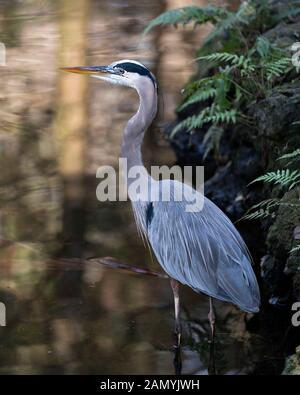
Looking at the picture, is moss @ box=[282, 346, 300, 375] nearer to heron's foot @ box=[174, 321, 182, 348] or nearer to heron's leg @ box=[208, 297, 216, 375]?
heron's leg @ box=[208, 297, 216, 375]

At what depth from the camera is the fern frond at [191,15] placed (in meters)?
7.29

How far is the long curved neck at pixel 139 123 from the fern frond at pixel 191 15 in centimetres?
213

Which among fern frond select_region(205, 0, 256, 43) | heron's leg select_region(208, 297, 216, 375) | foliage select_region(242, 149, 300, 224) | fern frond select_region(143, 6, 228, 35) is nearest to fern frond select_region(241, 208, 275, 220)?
foliage select_region(242, 149, 300, 224)

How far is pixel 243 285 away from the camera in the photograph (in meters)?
4.82

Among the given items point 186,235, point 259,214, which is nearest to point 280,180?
point 259,214

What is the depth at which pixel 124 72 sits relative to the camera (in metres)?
5.33

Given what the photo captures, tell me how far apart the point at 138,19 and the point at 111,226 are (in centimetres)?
639

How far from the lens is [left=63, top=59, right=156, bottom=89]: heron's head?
17.2 feet

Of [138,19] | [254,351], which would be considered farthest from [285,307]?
[138,19]

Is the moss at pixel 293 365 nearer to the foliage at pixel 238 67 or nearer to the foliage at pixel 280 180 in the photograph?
the foliage at pixel 280 180

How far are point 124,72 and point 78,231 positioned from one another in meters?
1.56

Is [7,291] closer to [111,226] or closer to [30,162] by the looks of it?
[111,226]

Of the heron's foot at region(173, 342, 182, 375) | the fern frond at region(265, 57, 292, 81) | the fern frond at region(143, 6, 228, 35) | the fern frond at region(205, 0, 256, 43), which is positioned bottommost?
the heron's foot at region(173, 342, 182, 375)

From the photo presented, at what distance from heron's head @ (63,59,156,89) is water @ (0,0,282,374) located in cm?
131
